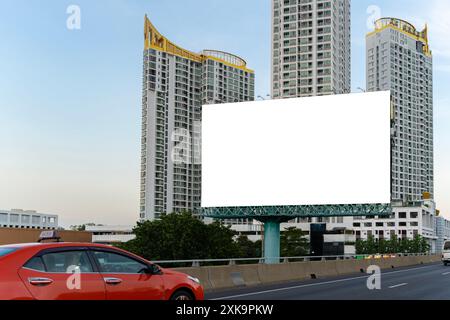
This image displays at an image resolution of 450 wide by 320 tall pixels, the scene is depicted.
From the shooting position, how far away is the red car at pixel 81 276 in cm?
816

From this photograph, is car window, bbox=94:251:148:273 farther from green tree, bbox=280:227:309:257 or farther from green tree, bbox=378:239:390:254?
green tree, bbox=378:239:390:254

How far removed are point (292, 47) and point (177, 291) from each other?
16599 centimetres

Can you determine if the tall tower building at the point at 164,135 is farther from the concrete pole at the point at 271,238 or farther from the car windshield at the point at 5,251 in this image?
the car windshield at the point at 5,251

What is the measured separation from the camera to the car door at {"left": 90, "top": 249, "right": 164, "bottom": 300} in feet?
30.1

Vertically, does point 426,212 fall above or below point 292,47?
below

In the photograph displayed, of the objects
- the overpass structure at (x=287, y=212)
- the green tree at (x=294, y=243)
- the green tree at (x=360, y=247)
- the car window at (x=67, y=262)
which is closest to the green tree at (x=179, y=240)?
the overpass structure at (x=287, y=212)

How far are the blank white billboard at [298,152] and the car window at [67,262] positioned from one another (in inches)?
1821

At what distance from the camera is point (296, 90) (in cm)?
16988

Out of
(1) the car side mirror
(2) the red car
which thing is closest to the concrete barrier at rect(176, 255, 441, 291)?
(1) the car side mirror

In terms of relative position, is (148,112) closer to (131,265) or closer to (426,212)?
(426,212)
